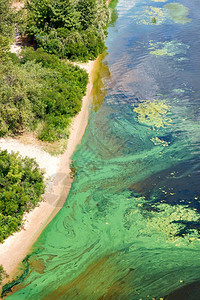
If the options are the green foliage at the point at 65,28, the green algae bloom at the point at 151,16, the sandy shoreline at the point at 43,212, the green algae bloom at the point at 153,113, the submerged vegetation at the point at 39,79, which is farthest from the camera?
the green algae bloom at the point at 151,16

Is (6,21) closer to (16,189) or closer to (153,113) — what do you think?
(153,113)

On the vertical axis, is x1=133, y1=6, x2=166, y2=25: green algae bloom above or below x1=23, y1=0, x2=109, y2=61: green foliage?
above

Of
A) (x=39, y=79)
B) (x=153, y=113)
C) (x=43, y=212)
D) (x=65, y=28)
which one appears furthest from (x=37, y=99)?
(x=65, y=28)

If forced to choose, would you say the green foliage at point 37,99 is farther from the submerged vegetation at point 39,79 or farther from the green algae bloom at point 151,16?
the green algae bloom at point 151,16

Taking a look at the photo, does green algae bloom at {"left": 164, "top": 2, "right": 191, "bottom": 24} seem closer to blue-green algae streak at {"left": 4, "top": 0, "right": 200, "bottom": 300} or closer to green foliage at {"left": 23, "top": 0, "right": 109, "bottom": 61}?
green foliage at {"left": 23, "top": 0, "right": 109, "bottom": 61}

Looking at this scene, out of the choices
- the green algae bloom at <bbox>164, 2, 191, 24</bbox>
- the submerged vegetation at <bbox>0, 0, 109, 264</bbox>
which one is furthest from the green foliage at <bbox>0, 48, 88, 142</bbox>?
the green algae bloom at <bbox>164, 2, 191, 24</bbox>

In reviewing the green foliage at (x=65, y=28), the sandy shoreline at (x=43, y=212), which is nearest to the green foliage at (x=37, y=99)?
the sandy shoreline at (x=43, y=212)

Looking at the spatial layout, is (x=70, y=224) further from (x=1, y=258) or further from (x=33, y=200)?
(x=1, y=258)
